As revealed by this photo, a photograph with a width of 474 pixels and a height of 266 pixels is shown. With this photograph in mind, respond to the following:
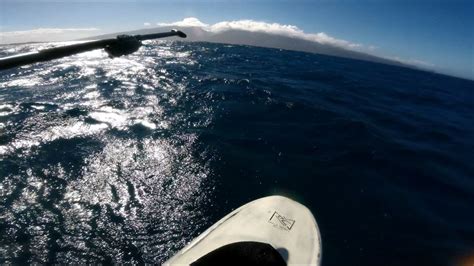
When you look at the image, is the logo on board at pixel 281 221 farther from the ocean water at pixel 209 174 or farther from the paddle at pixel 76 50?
the paddle at pixel 76 50

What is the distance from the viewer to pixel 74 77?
26.4m

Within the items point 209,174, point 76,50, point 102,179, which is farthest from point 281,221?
point 102,179

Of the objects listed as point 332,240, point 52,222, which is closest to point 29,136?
point 52,222

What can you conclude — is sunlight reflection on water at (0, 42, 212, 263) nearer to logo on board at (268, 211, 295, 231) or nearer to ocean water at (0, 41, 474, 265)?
ocean water at (0, 41, 474, 265)

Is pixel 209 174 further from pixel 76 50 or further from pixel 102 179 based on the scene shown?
pixel 76 50

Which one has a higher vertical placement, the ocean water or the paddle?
the paddle

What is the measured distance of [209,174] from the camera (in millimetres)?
9977

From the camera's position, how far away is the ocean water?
731cm

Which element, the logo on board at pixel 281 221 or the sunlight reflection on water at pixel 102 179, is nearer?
the logo on board at pixel 281 221

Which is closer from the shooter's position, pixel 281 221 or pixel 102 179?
pixel 281 221

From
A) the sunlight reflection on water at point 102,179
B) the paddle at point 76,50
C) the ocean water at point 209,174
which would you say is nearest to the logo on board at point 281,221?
the ocean water at point 209,174

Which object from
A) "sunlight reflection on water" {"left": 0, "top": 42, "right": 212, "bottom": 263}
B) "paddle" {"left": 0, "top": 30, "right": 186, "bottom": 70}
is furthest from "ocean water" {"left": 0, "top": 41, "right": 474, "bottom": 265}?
"paddle" {"left": 0, "top": 30, "right": 186, "bottom": 70}

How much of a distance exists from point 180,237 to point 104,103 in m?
13.2

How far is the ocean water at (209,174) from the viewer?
7.31 m
